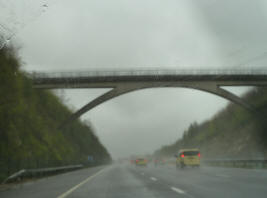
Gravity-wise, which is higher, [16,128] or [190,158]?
[16,128]

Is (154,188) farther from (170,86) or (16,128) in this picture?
Answer: (170,86)

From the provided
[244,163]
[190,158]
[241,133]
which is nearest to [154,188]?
[190,158]

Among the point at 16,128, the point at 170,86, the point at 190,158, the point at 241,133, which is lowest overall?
the point at 190,158

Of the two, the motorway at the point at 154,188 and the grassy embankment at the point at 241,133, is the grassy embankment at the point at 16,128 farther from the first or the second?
the grassy embankment at the point at 241,133

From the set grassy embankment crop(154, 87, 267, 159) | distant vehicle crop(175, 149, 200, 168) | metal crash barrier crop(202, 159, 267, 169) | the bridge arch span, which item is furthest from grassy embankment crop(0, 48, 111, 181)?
grassy embankment crop(154, 87, 267, 159)

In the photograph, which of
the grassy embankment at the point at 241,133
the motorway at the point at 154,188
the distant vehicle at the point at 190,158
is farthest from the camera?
the grassy embankment at the point at 241,133

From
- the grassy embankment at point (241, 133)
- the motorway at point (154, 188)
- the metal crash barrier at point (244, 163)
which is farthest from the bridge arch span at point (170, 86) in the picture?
the motorway at point (154, 188)

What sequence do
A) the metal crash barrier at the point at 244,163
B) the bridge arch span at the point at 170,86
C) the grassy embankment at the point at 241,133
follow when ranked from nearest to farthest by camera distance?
the metal crash barrier at the point at 244,163 < the bridge arch span at the point at 170,86 < the grassy embankment at the point at 241,133

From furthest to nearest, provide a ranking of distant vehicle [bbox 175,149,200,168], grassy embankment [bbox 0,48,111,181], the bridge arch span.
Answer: the bridge arch span < distant vehicle [bbox 175,149,200,168] < grassy embankment [bbox 0,48,111,181]

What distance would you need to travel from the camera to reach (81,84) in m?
43.8

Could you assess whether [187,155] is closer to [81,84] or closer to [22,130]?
[22,130]

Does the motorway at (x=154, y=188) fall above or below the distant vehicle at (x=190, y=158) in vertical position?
below

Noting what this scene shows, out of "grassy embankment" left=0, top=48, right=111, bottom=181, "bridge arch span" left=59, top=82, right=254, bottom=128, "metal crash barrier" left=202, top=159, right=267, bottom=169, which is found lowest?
"metal crash barrier" left=202, top=159, right=267, bottom=169

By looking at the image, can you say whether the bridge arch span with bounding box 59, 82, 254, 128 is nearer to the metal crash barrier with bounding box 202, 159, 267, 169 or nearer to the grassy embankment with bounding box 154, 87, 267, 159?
the grassy embankment with bounding box 154, 87, 267, 159
